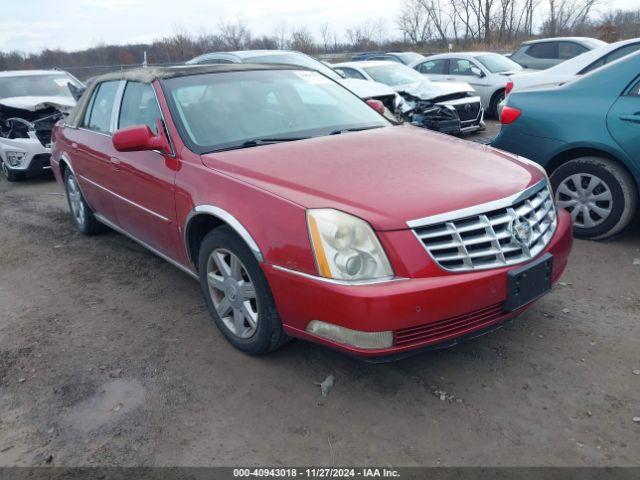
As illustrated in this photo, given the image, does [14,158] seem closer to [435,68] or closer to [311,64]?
[311,64]

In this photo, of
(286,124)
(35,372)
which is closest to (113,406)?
(35,372)

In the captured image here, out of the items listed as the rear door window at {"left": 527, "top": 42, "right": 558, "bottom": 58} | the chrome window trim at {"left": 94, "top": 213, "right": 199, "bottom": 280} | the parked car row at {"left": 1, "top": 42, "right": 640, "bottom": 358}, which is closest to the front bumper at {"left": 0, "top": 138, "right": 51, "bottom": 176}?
the parked car row at {"left": 1, "top": 42, "right": 640, "bottom": 358}

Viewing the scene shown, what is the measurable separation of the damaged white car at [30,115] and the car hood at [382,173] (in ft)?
20.5

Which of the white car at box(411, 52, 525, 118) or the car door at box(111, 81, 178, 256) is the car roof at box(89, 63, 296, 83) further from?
the white car at box(411, 52, 525, 118)

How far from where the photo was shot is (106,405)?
277 centimetres

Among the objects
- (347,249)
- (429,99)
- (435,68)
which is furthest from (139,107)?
(435,68)

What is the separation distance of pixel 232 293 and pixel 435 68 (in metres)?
11.2

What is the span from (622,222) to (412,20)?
1701 inches

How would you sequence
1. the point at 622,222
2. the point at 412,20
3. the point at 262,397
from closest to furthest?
1. the point at 262,397
2. the point at 622,222
3. the point at 412,20

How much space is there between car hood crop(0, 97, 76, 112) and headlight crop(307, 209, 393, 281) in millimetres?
8076

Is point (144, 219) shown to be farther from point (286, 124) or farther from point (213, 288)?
point (286, 124)

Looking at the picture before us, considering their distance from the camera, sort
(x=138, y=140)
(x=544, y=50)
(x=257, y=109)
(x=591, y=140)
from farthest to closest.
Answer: (x=544, y=50), (x=591, y=140), (x=257, y=109), (x=138, y=140)

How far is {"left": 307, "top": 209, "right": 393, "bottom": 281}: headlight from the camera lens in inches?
94.5

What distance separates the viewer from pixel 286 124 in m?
3.61
